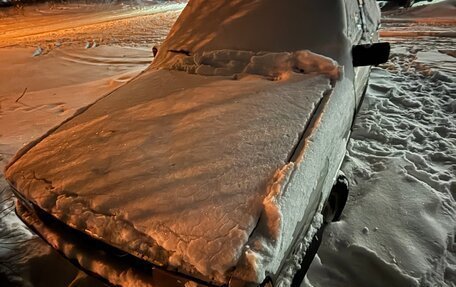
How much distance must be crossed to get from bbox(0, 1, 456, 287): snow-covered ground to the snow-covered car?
377 millimetres

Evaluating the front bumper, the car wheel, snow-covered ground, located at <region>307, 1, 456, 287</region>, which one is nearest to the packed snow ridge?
the car wheel

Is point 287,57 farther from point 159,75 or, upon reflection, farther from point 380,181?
point 380,181

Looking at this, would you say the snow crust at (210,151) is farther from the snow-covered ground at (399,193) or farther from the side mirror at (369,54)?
the snow-covered ground at (399,193)

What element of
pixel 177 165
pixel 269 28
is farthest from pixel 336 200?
pixel 269 28

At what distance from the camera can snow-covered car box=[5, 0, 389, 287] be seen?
3.99ft

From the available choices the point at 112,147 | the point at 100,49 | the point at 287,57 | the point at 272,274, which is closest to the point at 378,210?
the point at 287,57

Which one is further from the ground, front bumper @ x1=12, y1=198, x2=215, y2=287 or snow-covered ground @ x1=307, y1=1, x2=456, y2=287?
front bumper @ x1=12, y1=198, x2=215, y2=287

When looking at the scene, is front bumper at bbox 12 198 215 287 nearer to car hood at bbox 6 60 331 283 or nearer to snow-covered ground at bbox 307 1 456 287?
car hood at bbox 6 60 331 283

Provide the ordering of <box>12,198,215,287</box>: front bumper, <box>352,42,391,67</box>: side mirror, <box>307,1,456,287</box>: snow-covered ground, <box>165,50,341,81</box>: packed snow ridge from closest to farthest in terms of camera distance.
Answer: <box>12,198,215,287</box>: front bumper
<box>307,1,456,287</box>: snow-covered ground
<box>165,50,341,81</box>: packed snow ridge
<box>352,42,391,67</box>: side mirror

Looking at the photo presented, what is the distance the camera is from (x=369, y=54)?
2.24 m

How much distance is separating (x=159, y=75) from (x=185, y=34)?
522 millimetres

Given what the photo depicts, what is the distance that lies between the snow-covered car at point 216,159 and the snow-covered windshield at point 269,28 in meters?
0.01

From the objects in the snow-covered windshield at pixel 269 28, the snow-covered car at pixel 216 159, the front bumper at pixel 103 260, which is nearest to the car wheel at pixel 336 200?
the snow-covered car at pixel 216 159

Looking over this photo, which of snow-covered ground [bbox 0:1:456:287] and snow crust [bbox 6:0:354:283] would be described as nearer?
snow crust [bbox 6:0:354:283]
